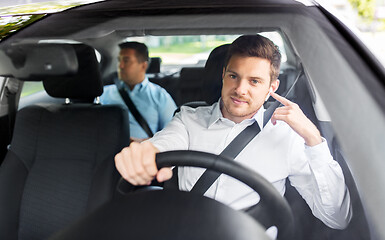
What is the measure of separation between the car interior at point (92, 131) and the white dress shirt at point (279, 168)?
0.03m

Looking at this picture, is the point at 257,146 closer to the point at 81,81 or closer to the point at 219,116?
the point at 219,116

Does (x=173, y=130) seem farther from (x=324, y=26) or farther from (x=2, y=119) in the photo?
(x=2, y=119)

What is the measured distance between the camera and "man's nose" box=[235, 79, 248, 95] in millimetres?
1021

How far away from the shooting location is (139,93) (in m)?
1.37

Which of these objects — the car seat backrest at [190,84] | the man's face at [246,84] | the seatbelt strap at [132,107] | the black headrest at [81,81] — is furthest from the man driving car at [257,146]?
the black headrest at [81,81]

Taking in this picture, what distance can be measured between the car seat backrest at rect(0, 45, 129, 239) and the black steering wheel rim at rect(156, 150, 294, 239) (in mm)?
307

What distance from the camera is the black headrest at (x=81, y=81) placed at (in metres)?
1.23

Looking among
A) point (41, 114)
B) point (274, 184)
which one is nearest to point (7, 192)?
point (41, 114)

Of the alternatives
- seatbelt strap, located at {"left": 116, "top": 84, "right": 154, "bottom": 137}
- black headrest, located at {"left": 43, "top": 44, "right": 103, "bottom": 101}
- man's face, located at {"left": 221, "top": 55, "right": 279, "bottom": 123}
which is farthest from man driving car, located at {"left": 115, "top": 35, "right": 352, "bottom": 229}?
black headrest, located at {"left": 43, "top": 44, "right": 103, "bottom": 101}

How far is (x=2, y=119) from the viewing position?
1.51 metres

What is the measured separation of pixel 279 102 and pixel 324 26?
0.80 feet

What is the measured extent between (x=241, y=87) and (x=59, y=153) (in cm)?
77

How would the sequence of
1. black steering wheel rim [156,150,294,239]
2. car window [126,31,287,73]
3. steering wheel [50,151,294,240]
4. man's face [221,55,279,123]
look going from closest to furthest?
steering wheel [50,151,294,240], black steering wheel rim [156,150,294,239], man's face [221,55,279,123], car window [126,31,287,73]

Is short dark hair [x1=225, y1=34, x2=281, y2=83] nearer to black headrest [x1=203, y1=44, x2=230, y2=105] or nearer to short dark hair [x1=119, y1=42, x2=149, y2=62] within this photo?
black headrest [x1=203, y1=44, x2=230, y2=105]
